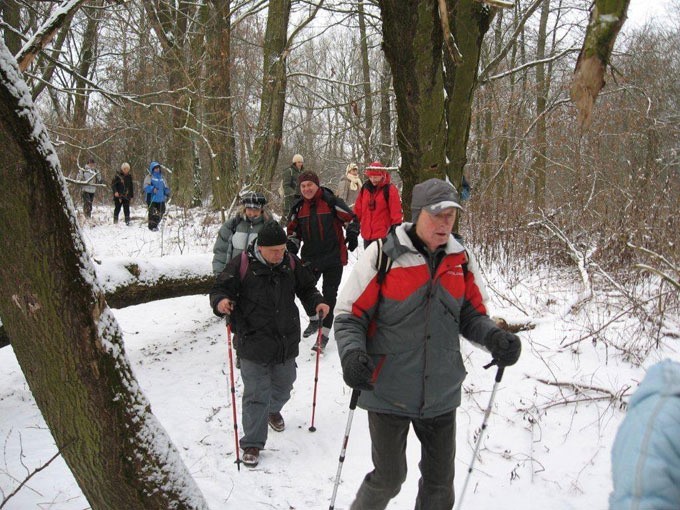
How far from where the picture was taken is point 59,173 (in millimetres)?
2066

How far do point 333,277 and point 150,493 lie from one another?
12.4 ft

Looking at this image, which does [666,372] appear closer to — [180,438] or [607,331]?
[180,438]

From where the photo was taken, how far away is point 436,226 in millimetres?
2523

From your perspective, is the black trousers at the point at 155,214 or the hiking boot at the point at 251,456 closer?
the hiking boot at the point at 251,456

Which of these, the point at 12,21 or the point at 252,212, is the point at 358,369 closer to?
the point at 252,212

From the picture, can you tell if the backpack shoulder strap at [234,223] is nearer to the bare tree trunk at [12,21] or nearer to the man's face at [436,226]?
the man's face at [436,226]

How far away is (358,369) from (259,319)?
1718 mm

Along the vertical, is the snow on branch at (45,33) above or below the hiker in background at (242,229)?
above

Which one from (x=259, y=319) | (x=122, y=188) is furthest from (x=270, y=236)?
(x=122, y=188)

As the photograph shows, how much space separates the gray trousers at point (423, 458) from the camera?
261 centimetres

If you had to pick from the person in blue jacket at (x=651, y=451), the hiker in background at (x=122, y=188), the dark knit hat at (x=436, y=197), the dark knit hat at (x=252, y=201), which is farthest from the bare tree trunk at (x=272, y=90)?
the person in blue jacket at (x=651, y=451)

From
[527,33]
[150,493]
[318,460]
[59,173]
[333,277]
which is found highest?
[527,33]

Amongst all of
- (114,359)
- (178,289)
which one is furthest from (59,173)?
(178,289)

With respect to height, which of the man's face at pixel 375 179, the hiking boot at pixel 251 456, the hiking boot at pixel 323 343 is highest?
the man's face at pixel 375 179
